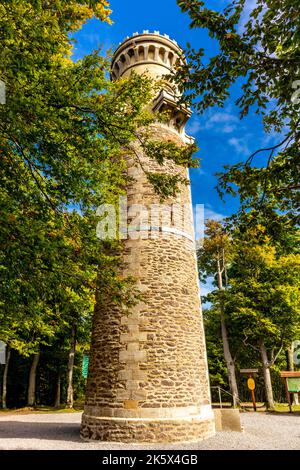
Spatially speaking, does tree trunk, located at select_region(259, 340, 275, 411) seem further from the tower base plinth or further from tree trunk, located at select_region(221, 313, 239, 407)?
the tower base plinth

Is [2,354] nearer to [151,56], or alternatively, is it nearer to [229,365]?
[229,365]

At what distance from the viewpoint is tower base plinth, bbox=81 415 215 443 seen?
8.59 meters

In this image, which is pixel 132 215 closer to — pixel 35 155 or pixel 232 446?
pixel 35 155

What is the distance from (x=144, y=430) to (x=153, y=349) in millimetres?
2080

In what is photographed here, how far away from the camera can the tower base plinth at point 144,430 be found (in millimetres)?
8586

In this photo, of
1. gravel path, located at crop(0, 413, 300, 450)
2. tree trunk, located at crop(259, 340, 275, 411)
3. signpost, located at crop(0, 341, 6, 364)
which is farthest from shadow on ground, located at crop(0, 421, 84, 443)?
tree trunk, located at crop(259, 340, 275, 411)

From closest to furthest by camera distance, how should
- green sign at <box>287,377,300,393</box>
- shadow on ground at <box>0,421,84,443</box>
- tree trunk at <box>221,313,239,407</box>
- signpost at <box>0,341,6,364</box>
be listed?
1. shadow on ground at <box>0,421,84,443</box>
2. green sign at <box>287,377,300,393</box>
3. tree trunk at <box>221,313,239,407</box>
4. signpost at <box>0,341,6,364</box>

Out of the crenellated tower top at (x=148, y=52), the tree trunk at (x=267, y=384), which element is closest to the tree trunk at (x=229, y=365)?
the tree trunk at (x=267, y=384)

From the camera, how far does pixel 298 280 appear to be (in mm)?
20406

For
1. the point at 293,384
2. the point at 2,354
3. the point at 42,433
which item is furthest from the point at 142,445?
the point at 2,354

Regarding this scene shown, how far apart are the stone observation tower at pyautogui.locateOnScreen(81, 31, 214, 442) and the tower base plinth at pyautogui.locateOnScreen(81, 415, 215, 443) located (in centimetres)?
2

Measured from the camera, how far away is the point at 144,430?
859cm
